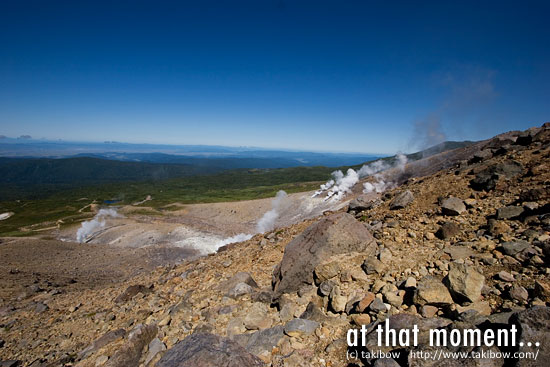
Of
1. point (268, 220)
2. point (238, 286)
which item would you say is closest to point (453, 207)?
point (238, 286)

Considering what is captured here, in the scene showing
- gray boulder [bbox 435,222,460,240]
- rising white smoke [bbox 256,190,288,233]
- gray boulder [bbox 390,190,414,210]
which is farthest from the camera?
rising white smoke [bbox 256,190,288,233]

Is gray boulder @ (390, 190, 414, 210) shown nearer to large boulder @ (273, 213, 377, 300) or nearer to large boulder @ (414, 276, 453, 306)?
large boulder @ (273, 213, 377, 300)

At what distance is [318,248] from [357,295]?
92.1 inches

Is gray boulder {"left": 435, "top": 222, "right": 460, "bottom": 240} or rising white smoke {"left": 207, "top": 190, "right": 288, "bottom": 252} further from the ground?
gray boulder {"left": 435, "top": 222, "right": 460, "bottom": 240}

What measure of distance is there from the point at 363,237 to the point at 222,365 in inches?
252

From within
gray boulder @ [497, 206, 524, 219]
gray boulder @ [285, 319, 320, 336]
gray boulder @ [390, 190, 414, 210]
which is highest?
gray boulder @ [497, 206, 524, 219]

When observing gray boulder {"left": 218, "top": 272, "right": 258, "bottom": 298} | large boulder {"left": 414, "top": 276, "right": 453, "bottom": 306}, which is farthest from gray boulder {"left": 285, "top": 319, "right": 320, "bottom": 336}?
gray boulder {"left": 218, "top": 272, "right": 258, "bottom": 298}

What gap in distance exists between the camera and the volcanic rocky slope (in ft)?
17.5

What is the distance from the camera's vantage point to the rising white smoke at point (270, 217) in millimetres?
52125

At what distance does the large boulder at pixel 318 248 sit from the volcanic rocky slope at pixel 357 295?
47 millimetres

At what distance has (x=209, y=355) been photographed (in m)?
5.60

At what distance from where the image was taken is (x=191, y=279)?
13586 millimetres

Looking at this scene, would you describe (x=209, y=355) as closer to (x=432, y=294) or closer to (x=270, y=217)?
(x=432, y=294)

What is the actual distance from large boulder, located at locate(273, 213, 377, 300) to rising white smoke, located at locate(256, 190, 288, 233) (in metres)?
41.1
